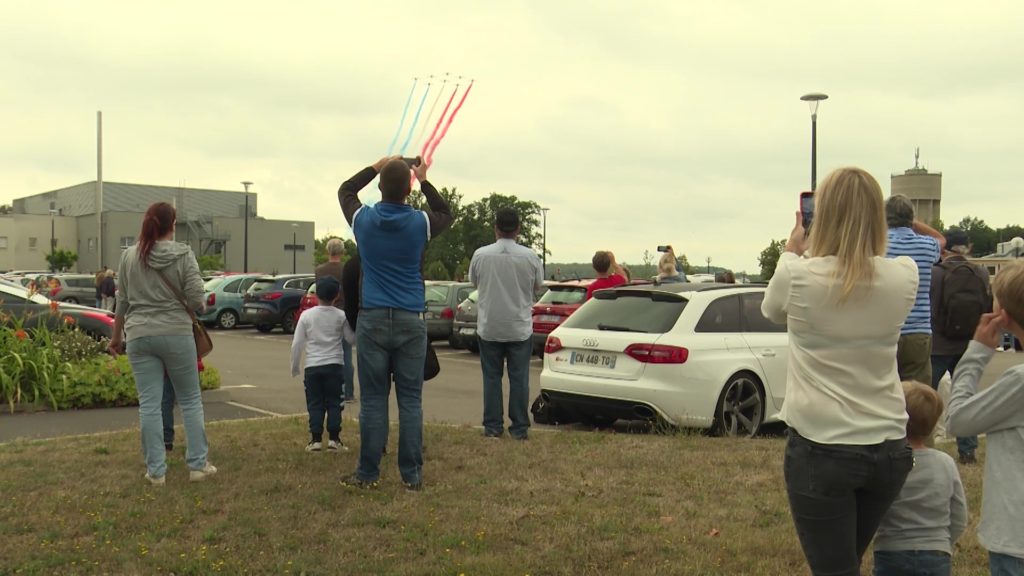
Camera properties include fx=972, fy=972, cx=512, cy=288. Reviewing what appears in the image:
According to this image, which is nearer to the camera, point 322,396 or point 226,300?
point 322,396

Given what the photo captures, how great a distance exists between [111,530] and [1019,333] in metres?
4.44

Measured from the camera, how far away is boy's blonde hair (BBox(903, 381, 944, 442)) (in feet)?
11.0

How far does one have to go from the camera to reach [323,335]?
24.7ft

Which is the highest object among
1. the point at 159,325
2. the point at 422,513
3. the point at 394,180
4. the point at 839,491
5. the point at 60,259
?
the point at 60,259

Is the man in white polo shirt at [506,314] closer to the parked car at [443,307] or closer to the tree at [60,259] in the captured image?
the parked car at [443,307]

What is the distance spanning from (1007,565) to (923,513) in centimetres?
30

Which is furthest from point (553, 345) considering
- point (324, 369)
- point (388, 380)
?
point (388, 380)

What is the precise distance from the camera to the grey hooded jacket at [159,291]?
6312mm

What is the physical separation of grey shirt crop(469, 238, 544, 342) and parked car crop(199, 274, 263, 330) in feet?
70.8

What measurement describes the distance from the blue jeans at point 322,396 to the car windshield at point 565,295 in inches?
Answer: 375

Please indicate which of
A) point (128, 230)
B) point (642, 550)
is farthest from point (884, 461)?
point (128, 230)

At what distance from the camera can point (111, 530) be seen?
518cm

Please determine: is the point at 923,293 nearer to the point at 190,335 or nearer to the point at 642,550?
the point at 642,550

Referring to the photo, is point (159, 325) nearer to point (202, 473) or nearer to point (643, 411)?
point (202, 473)
